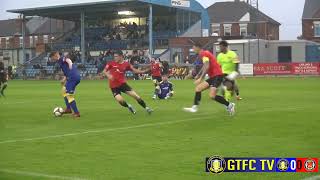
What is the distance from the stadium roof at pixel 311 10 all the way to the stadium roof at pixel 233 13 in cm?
869

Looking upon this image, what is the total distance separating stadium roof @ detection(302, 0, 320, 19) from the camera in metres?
76.0

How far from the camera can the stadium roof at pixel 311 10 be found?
7602cm

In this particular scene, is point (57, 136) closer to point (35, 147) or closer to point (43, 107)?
point (35, 147)

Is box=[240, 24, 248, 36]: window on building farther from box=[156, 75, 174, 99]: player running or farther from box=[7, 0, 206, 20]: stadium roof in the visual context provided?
box=[156, 75, 174, 99]: player running

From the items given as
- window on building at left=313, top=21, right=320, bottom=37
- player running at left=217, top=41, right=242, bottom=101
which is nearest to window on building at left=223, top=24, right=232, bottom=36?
window on building at left=313, top=21, right=320, bottom=37

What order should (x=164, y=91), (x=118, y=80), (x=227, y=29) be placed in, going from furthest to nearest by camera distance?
(x=227, y=29)
(x=164, y=91)
(x=118, y=80)

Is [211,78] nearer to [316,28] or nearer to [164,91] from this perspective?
[164,91]

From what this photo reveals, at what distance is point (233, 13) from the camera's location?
3669 inches

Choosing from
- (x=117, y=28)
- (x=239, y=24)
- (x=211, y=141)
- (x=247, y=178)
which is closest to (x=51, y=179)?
(x=247, y=178)

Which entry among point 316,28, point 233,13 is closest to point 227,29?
point 233,13

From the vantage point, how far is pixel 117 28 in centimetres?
→ 7212

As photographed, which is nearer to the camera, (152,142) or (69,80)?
(152,142)

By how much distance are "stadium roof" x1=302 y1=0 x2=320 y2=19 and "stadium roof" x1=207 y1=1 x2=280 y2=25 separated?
8686 mm

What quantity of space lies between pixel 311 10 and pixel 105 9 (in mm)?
30681
